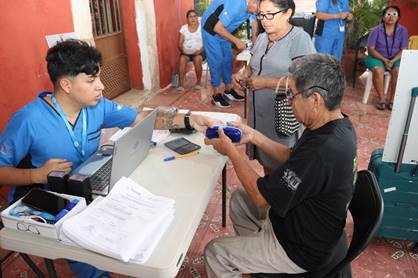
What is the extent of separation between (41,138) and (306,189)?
1.07 m

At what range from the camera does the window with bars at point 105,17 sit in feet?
13.0

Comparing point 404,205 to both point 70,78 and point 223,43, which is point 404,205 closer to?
point 70,78

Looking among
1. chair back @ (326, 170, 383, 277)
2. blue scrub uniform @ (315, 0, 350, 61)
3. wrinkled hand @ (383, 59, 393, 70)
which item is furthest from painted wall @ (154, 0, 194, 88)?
chair back @ (326, 170, 383, 277)

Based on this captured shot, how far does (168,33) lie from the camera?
17.5 ft

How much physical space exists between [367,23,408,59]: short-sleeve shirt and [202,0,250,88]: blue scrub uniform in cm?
169

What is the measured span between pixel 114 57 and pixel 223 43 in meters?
1.38

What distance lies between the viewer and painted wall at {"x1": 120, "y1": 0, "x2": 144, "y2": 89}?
14.6 ft

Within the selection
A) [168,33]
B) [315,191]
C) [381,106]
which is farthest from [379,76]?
[315,191]

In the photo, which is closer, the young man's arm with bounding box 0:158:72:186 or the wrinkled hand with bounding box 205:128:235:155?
the young man's arm with bounding box 0:158:72:186

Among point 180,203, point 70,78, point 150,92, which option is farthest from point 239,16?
point 180,203

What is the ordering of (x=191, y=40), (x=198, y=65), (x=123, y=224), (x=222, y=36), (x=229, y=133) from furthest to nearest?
(x=198, y=65) < (x=191, y=40) < (x=222, y=36) < (x=229, y=133) < (x=123, y=224)

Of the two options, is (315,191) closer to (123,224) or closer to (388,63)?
(123,224)

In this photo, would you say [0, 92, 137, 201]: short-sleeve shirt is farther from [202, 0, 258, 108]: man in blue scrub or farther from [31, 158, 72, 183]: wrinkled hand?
[202, 0, 258, 108]: man in blue scrub

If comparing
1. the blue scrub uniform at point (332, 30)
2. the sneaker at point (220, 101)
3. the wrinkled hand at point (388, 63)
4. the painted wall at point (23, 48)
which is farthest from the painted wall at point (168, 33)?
the wrinkled hand at point (388, 63)
